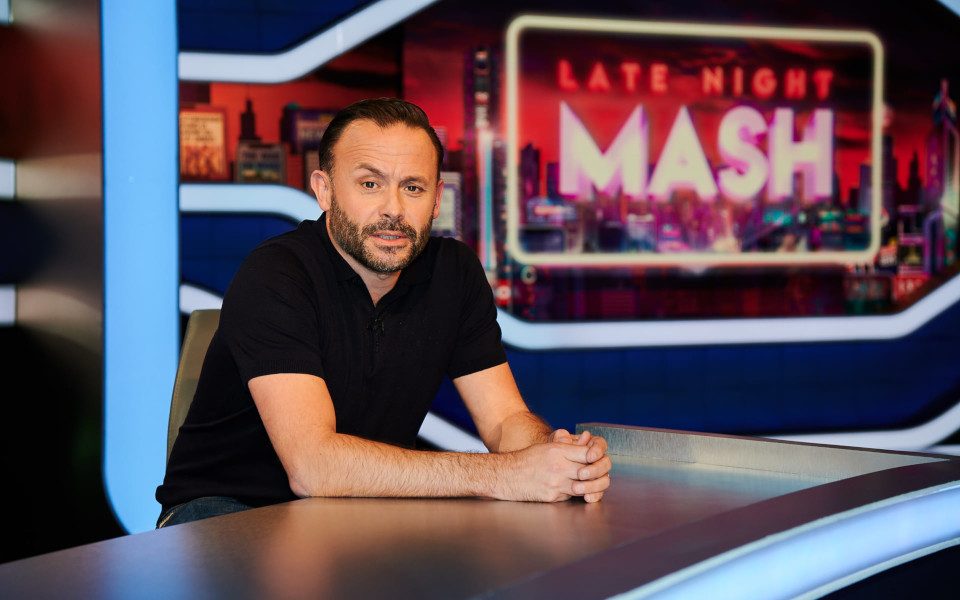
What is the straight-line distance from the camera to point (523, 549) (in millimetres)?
950

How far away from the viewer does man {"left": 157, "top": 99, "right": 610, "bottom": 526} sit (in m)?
1.28

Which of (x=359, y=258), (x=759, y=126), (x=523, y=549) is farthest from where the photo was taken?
(x=759, y=126)

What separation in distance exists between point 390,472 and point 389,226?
500 millimetres

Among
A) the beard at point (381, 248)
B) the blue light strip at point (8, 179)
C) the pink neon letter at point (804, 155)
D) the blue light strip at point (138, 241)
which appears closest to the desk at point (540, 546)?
the beard at point (381, 248)

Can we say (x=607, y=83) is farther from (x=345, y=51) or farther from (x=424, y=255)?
(x=424, y=255)

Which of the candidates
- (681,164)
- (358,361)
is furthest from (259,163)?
(358,361)

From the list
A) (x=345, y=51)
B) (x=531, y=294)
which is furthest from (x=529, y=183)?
(x=345, y=51)

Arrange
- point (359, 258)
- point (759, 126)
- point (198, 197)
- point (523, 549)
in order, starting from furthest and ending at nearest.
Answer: point (759, 126) < point (198, 197) < point (359, 258) < point (523, 549)

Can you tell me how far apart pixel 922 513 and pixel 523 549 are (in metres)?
0.48

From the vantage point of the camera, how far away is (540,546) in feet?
3.18

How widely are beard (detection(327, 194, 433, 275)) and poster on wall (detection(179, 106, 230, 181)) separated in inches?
77.5

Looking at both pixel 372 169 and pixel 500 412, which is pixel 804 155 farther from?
pixel 372 169

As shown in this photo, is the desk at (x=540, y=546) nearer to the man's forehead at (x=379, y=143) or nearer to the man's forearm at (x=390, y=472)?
the man's forearm at (x=390, y=472)

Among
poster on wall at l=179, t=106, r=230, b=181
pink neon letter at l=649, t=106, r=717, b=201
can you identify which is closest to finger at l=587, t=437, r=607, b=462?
poster on wall at l=179, t=106, r=230, b=181
